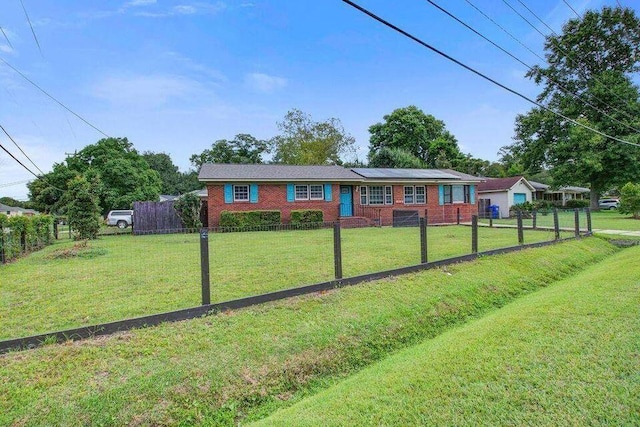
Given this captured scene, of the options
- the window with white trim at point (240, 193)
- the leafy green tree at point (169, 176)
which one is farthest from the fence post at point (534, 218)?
the leafy green tree at point (169, 176)

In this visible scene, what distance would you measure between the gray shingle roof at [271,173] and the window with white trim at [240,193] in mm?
506

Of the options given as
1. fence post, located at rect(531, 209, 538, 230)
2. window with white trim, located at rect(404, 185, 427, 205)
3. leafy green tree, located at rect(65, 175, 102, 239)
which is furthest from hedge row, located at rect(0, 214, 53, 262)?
window with white trim, located at rect(404, 185, 427, 205)

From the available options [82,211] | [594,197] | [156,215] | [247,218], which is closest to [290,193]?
[247,218]

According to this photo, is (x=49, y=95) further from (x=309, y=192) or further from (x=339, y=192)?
(x=339, y=192)

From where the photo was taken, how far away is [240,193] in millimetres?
18453

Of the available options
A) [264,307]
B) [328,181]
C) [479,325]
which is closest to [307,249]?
[264,307]

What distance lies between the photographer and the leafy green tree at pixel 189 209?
17.4 metres

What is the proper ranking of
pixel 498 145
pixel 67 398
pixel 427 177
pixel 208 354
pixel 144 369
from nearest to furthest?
pixel 67 398 < pixel 144 369 < pixel 208 354 < pixel 427 177 < pixel 498 145

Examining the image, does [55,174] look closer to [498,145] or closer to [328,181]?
[328,181]

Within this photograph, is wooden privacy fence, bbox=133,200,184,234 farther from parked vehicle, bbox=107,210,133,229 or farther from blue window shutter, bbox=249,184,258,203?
parked vehicle, bbox=107,210,133,229

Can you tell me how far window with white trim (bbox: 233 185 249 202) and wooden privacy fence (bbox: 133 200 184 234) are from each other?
296 centimetres

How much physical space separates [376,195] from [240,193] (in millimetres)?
8195

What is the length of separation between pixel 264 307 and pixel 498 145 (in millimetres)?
62335

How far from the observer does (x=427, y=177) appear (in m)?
22.5
